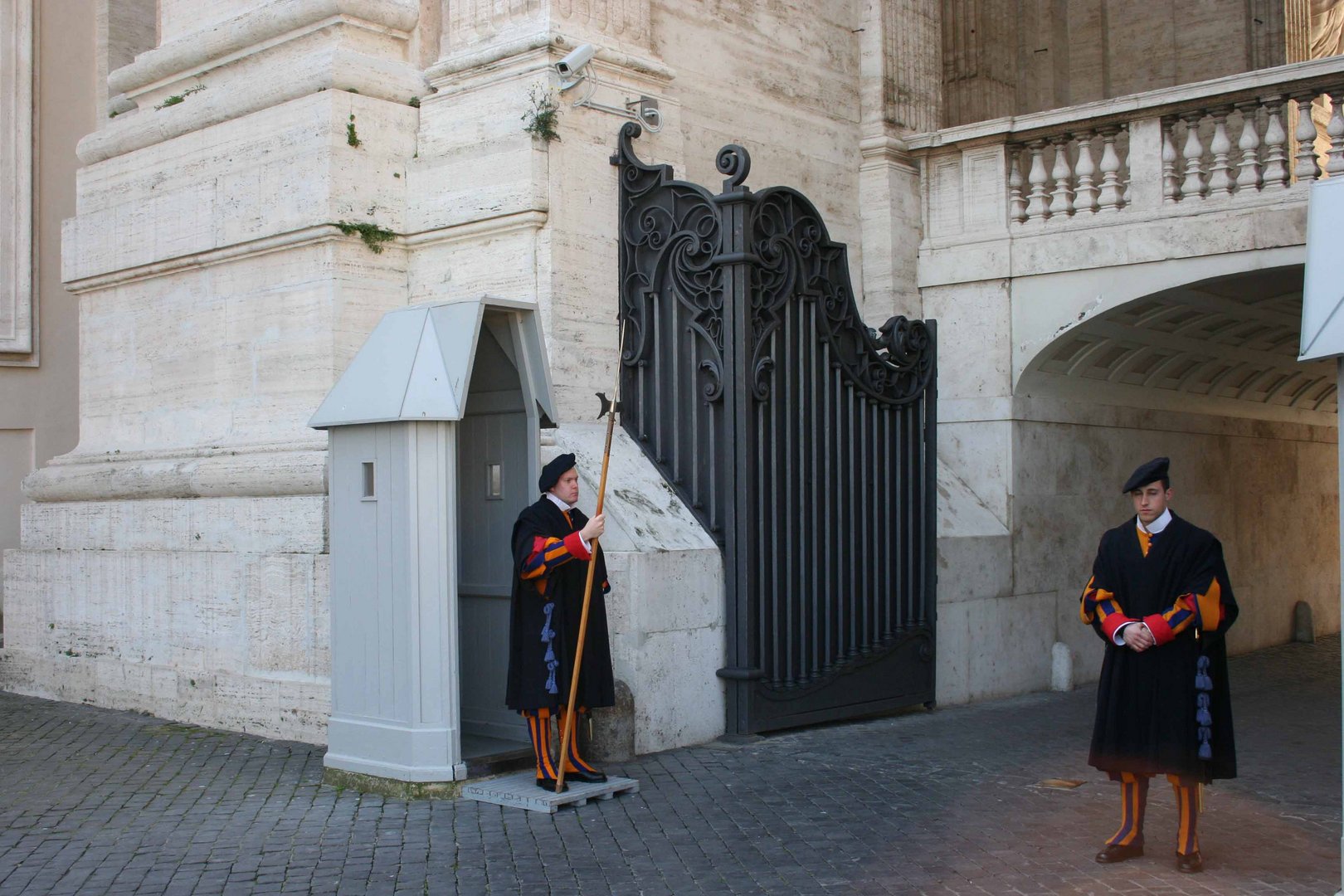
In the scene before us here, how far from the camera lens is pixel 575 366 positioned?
862 cm

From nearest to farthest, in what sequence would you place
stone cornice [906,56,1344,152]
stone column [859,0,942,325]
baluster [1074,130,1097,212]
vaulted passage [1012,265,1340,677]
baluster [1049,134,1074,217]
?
stone cornice [906,56,1344,152]
baluster [1074,130,1097,212]
baluster [1049,134,1074,217]
vaulted passage [1012,265,1340,677]
stone column [859,0,942,325]

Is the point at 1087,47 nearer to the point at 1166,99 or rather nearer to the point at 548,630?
the point at 1166,99

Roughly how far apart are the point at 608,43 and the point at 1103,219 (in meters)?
3.66

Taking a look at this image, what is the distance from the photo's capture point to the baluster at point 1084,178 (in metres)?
10.4

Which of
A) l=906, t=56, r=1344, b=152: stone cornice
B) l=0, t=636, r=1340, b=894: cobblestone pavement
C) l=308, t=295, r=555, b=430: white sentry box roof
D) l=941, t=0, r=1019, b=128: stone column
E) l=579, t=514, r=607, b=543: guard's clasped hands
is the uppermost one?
l=941, t=0, r=1019, b=128: stone column

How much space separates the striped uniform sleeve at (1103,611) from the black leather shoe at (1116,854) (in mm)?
796

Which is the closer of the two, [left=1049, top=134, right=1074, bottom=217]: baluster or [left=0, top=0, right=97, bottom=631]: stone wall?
[left=1049, top=134, right=1074, bottom=217]: baluster

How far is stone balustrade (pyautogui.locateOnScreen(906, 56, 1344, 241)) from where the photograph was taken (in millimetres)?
9617

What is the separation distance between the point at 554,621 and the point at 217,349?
3961mm

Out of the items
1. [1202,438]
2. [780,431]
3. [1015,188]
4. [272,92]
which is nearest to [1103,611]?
[780,431]

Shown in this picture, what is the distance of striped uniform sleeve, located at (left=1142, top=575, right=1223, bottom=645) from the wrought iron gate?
113 inches

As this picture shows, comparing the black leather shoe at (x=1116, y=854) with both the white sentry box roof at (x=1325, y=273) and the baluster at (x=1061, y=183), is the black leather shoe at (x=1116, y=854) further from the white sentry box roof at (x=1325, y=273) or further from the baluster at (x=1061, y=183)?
the baluster at (x=1061, y=183)

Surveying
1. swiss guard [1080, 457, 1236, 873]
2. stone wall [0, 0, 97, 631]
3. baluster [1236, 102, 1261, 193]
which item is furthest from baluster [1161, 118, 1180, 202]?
stone wall [0, 0, 97, 631]

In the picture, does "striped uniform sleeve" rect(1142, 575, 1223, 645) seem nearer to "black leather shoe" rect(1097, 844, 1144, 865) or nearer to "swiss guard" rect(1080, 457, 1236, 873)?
"swiss guard" rect(1080, 457, 1236, 873)
